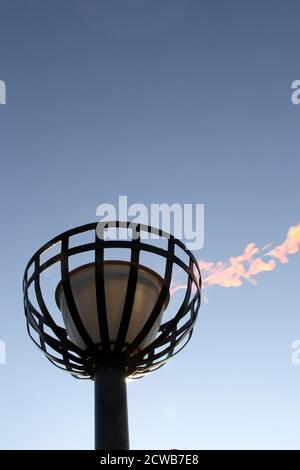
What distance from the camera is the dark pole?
433cm

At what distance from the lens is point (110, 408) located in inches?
177

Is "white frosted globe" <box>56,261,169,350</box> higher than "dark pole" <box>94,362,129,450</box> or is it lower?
higher

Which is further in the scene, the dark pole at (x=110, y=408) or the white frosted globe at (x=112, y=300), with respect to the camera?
the white frosted globe at (x=112, y=300)

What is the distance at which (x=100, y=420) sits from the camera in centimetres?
447

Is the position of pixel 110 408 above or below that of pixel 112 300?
below

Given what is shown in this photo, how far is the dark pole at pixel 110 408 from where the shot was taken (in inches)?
171

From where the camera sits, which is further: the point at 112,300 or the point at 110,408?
the point at 112,300

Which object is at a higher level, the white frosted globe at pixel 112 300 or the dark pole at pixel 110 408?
the white frosted globe at pixel 112 300

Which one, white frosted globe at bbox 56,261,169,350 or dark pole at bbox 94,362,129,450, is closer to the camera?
dark pole at bbox 94,362,129,450
